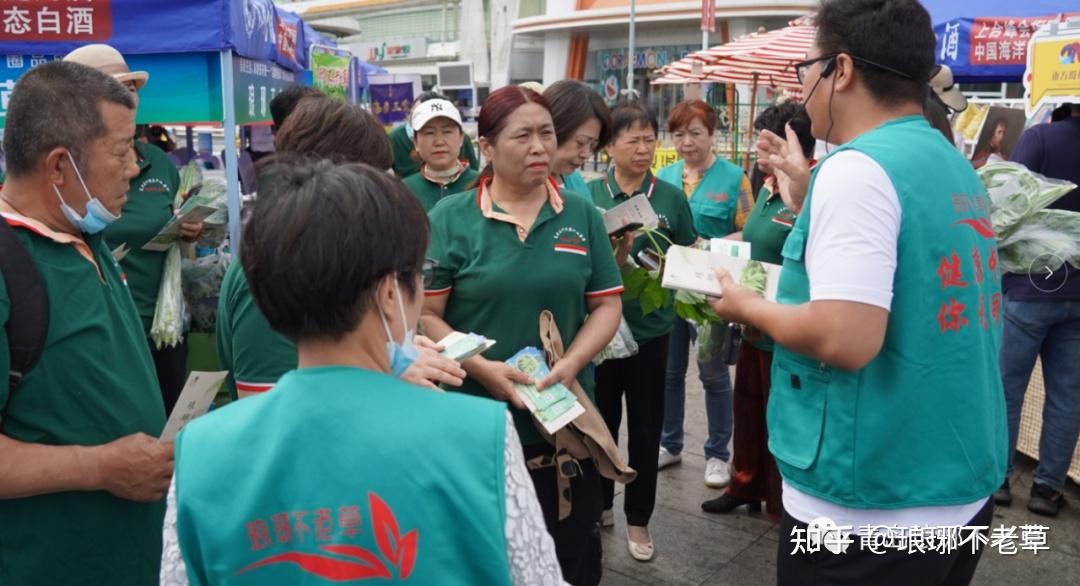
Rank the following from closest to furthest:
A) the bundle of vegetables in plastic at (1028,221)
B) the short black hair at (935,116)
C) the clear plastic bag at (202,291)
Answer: the short black hair at (935,116), the bundle of vegetables in plastic at (1028,221), the clear plastic bag at (202,291)

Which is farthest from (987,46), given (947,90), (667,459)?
(667,459)

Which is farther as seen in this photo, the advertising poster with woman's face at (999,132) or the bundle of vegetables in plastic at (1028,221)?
the advertising poster with woman's face at (999,132)

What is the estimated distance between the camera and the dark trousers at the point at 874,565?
189cm

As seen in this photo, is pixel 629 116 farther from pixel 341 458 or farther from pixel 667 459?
pixel 341 458

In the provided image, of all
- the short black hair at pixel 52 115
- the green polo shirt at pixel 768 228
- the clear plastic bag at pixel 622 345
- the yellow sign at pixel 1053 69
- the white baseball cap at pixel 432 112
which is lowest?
the clear plastic bag at pixel 622 345

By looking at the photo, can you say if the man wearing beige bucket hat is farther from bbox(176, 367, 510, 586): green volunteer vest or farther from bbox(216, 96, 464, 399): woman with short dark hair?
bbox(176, 367, 510, 586): green volunteer vest

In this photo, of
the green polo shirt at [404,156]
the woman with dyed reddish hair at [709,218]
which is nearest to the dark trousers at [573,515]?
the woman with dyed reddish hair at [709,218]

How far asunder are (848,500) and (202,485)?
1350mm

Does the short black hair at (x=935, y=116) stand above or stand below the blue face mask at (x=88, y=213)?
above

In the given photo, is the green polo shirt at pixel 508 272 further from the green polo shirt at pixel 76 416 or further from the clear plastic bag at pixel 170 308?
the clear plastic bag at pixel 170 308

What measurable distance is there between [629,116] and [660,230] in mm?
585

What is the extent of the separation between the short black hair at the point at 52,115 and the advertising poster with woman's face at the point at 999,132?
650cm

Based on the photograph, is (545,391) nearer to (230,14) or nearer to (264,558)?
(264,558)

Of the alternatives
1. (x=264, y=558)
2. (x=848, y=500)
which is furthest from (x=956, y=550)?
(x=264, y=558)
